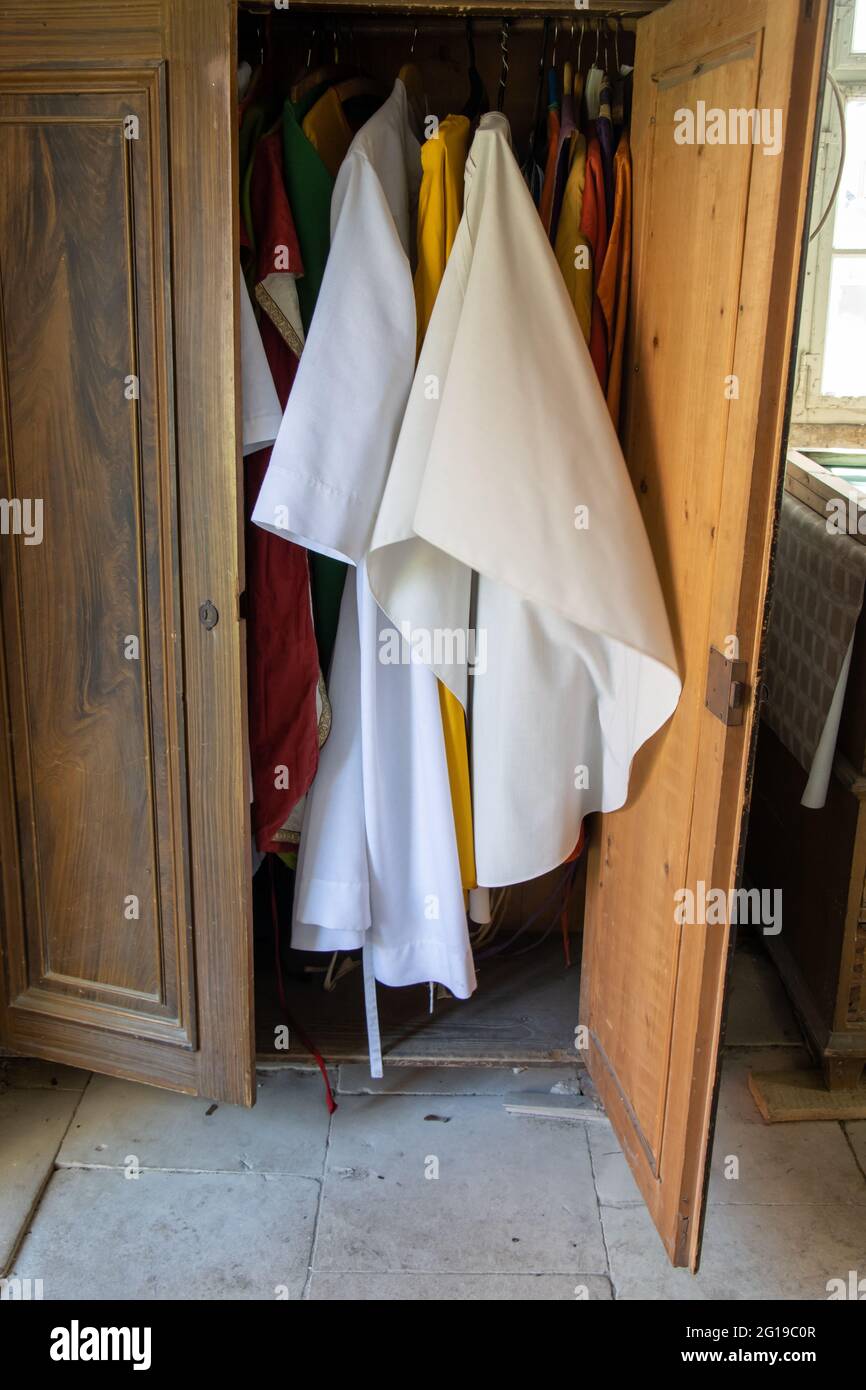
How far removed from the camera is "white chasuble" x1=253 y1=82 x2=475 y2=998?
1.75 metres

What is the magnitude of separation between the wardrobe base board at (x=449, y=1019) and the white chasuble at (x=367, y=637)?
0.57 feet

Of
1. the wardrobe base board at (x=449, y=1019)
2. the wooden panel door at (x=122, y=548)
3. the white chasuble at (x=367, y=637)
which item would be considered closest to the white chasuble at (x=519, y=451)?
the white chasuble at (x=367, y=637)

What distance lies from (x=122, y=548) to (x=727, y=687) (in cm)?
90

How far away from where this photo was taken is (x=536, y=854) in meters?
1.96

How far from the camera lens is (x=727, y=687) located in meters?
1.49

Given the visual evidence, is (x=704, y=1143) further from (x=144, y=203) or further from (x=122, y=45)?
(x=122, y=45)

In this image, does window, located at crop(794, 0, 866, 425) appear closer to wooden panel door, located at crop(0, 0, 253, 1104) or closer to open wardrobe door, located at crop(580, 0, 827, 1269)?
open wardrobe door, located at crop(580, 0, 827, 1269)

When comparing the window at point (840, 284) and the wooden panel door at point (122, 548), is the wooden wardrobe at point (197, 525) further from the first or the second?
the window at point (840, 284)


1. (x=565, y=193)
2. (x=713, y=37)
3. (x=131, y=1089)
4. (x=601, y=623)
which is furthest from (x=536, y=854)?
(x=713, y=37)

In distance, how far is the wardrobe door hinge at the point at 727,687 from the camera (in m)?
1.49

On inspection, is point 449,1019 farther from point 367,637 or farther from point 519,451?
point 519,451

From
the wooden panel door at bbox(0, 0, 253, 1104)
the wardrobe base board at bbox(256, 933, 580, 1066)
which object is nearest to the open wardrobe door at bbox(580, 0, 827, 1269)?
the wardrobe base board at bbox(256, 933, 580, 1066)

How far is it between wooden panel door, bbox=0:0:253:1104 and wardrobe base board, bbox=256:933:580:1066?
0.30 m

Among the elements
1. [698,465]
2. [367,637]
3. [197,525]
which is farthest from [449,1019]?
[698,465]
